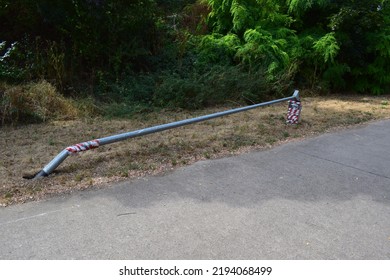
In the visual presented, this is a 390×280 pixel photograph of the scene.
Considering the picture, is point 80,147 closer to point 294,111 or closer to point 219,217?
point 219,217

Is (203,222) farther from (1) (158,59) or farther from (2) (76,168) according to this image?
(1) (158,59)

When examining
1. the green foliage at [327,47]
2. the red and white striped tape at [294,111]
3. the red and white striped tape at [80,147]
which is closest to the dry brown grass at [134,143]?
the red and white striped tape at [294,111]

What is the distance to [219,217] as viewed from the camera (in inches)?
151

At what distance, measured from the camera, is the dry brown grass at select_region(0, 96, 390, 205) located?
4.60 meters

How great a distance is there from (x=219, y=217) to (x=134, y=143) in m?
2.66

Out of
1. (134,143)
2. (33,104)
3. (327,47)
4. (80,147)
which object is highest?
(327,47)

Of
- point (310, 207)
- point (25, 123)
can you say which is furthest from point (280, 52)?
point (310, 207)

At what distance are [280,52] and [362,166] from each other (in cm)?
623

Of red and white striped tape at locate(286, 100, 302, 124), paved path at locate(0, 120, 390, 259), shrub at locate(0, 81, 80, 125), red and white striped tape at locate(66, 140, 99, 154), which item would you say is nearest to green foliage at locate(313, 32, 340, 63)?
red and white striped tape at locate(286, 100, 302, 124)

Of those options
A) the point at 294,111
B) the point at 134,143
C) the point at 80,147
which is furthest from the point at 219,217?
the point at 294,111

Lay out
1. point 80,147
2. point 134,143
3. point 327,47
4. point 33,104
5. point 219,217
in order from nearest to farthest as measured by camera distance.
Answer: point 219,217 < point 80,147 < point 134,143 < point 33,104 < point 327,47

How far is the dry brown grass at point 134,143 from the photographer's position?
4602 mm

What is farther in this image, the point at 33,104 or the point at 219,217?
the point at 33,104

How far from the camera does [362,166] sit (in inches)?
219
